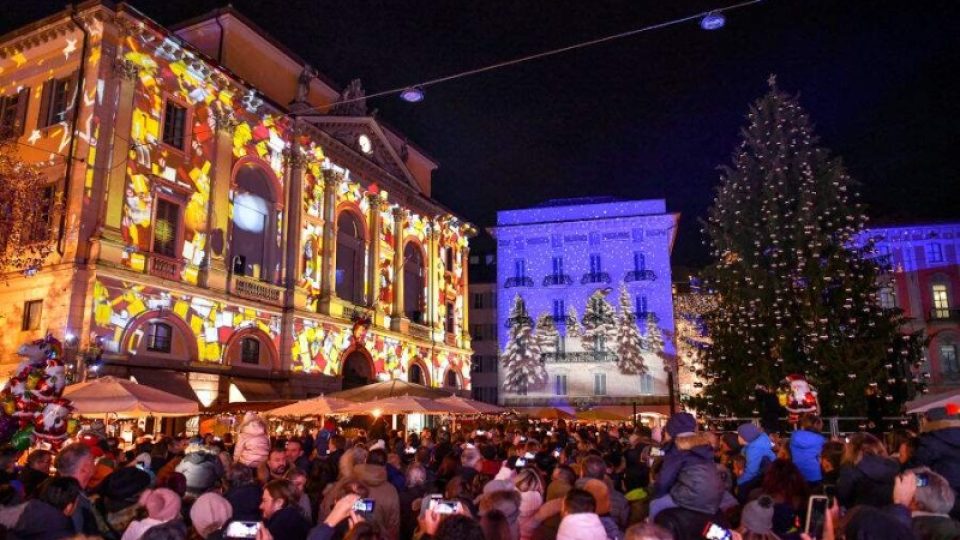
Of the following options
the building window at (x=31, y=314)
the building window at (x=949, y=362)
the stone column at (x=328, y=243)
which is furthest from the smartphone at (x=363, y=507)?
the building window at (x=949, y=362)

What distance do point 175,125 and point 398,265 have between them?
52.1ft

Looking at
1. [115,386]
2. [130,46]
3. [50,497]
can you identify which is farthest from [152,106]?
[50,497]

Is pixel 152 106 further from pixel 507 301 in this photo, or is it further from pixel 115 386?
pixel 507 301

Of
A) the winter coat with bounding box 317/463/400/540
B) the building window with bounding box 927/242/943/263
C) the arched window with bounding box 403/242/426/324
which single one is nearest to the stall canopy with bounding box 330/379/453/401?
the winter coat with bounding box 317/463/400/540

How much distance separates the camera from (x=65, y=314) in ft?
68.8

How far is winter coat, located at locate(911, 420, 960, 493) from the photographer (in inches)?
281

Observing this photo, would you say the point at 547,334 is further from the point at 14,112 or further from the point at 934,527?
the point at 934,527

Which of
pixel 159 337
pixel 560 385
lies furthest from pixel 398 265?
pixel 560 385

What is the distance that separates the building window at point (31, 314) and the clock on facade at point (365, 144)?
17.3 m

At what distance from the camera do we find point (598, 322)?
178 feet

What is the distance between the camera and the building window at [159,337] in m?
23.3

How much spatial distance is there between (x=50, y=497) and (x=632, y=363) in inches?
1943

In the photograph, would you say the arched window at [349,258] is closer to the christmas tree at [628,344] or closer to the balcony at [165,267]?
the balcony at [165,267]

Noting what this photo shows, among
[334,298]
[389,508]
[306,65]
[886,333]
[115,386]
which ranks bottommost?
[389,508]
